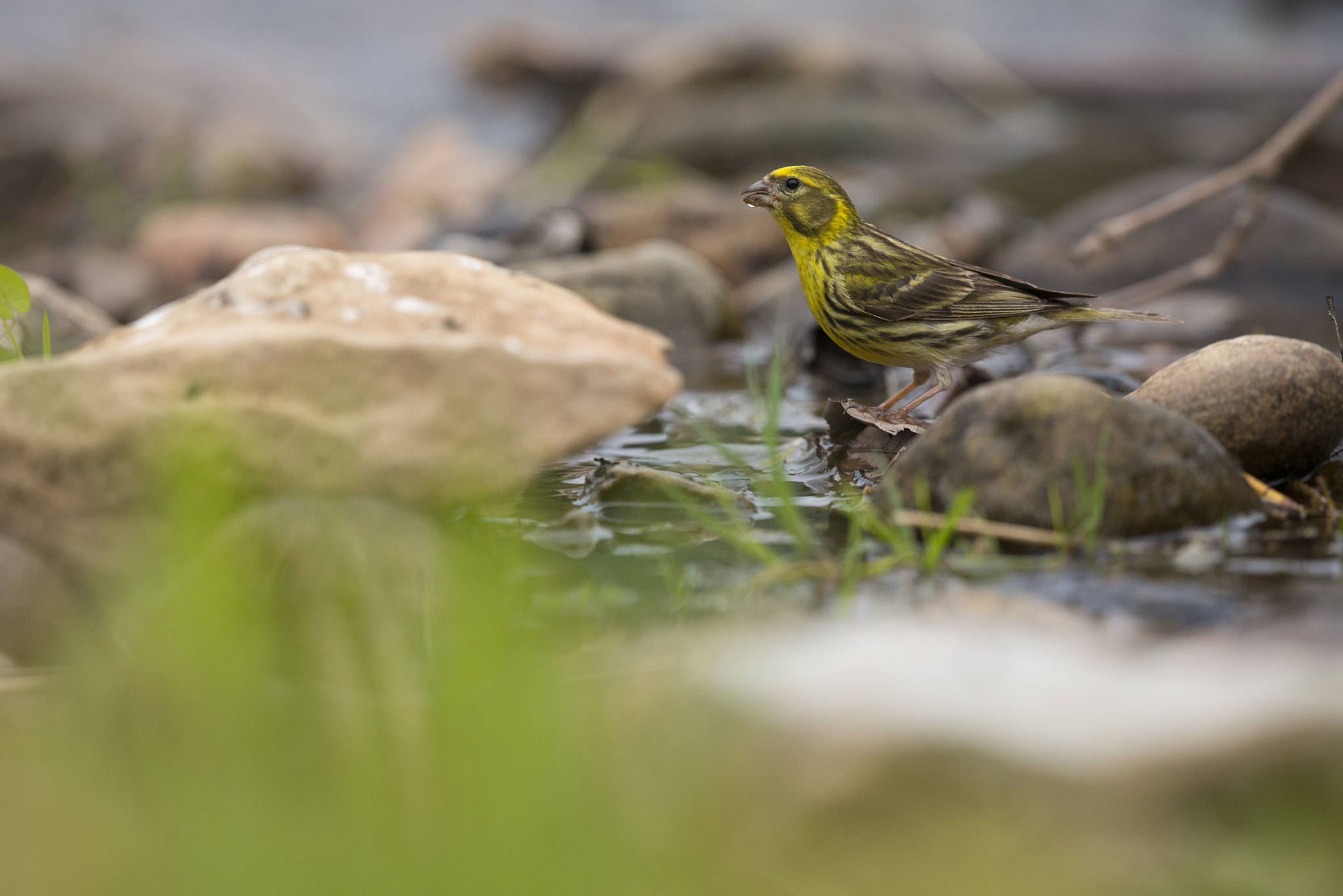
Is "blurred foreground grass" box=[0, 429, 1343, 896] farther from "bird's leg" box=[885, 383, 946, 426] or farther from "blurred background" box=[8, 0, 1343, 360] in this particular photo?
"blurred background" box=[8, 0, 1343, 360]

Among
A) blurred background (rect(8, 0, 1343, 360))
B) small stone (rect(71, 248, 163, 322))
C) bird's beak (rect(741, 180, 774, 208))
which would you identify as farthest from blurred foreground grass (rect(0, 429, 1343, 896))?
small stone (rect(71, 248, 163, 322))

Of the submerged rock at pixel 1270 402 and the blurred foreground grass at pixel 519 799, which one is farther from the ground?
the submerged rock at pixel 1270 402

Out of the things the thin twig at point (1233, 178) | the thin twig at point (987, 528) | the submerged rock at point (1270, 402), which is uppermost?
the thin twig at point (1233, 178)

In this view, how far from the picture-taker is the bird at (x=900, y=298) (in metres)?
4.65

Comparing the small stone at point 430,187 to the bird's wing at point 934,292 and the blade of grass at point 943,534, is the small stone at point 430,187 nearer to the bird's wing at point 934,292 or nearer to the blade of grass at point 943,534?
the bird's wing at point 934,292

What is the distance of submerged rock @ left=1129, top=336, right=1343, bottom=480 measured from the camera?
3727mm

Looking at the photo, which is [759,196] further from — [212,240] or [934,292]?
[212,240]

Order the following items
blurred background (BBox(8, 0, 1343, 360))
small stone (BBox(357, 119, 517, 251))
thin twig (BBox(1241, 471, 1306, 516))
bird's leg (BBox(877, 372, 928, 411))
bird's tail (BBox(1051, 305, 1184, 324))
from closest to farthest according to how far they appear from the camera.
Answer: thin twig (BBox(1241, 471, 1306, 516)) → bird's tail (BBox(1051, 305, 1184, 324)) → bird's leg (BBox(877, 372, 928, 411)) → blurred background (BBox(8, 0, 1343, 360)) → small stone (BBox(357, 119, 517, 251))

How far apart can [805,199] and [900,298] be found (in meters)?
0.61

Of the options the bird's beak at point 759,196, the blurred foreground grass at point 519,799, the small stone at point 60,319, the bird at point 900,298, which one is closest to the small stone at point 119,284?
the small stone at point 60,319

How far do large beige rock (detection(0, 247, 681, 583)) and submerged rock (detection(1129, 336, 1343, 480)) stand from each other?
67.8 inches

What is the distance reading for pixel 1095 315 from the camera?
466 cm

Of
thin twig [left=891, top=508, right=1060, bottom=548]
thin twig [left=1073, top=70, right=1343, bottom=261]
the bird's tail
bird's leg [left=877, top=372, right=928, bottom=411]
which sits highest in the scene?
thin twig [left=1073, top=70, right=1343, bottom=261]

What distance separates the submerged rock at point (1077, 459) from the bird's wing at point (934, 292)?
1320 millimetres
